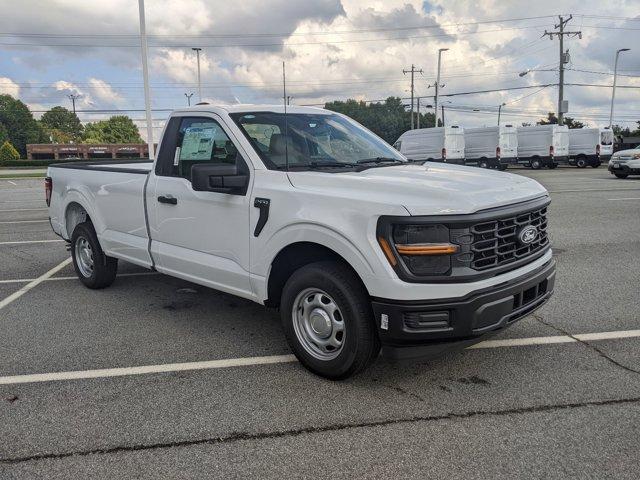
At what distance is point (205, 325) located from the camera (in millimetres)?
5055

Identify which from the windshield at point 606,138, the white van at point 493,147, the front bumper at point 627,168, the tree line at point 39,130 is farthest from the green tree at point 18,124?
the front bumper at point 627,168

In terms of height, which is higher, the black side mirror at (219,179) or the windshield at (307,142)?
the windshield at (307,142)

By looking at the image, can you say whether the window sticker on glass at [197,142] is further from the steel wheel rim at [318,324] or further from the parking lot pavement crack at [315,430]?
the parking lot pavement crack at [315,430]

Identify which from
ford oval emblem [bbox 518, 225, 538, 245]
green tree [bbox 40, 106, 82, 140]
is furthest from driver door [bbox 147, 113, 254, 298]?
green tree [bbox 40, 106, 82, 140]

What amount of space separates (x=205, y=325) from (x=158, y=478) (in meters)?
2.36

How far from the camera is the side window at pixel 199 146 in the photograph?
448 cm

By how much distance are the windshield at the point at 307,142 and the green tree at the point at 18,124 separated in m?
146

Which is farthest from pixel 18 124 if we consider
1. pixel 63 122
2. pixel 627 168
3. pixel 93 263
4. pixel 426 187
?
pixel 426 187

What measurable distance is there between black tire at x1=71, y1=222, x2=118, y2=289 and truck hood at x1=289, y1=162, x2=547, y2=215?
3162 mm

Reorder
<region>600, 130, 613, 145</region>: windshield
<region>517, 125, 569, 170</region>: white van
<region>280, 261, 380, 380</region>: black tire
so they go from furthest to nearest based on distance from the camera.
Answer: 1. <region>600, 130, 613, 145</region>: windshield
2. <region>517, 125, 569, 170</region>: white van
3. <region>280, 261, 380, 380</region>: black tire

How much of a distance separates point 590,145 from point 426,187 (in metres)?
36.5

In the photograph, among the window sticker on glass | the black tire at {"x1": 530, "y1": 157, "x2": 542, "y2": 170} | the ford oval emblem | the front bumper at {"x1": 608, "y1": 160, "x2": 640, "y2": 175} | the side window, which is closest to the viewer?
the ford oval emblem

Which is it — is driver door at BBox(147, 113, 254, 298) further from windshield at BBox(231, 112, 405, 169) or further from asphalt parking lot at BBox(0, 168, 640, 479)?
asphalt parking lot at BBox(0, 168, 640, 479)

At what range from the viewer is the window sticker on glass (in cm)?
466
